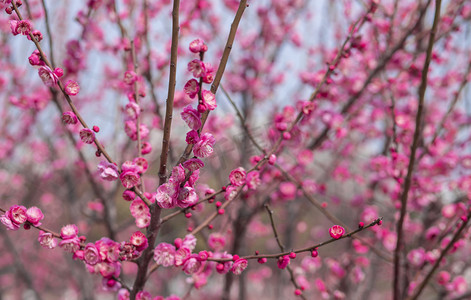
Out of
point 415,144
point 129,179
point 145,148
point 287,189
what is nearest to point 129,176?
point 129,179

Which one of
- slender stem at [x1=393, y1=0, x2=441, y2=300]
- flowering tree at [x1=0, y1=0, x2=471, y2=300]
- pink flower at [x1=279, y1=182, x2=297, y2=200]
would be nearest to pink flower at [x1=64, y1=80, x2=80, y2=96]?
flowering tree at [x1=0, y1=0, x2=471, y2=300]

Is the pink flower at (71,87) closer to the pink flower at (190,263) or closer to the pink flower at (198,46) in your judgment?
the pink flower at (198,46)

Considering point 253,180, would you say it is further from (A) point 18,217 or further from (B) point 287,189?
(B) point 287,189

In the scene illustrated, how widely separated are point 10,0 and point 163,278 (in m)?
4.48

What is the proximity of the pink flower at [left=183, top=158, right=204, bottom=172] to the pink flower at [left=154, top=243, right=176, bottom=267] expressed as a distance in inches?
14.9

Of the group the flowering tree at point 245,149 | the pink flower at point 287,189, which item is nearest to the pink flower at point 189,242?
the flowering tree at point 245,149

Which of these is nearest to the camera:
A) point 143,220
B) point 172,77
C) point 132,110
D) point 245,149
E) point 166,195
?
point 172,77

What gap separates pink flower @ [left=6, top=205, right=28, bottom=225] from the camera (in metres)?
1.36

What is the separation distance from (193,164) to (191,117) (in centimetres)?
16

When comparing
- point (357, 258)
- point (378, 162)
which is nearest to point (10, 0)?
point (378, 162)

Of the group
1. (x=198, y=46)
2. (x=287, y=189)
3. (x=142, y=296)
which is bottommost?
(x=142, y=296)

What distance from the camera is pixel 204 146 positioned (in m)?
1.30

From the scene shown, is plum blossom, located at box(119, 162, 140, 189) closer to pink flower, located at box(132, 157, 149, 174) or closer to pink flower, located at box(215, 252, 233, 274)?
pink flower, located at box(132, 157, 149, 174)

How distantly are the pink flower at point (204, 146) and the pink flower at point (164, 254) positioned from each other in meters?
0.42
